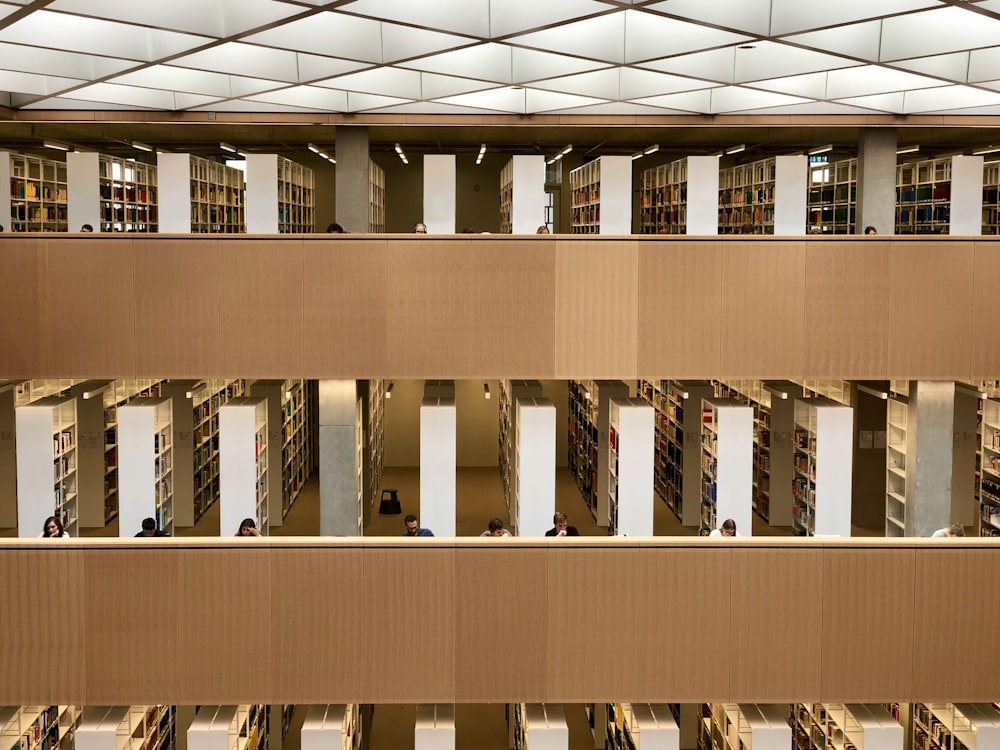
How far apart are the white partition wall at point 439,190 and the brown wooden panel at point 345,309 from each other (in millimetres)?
1855

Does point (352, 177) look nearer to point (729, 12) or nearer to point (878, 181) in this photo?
point (729, 12)

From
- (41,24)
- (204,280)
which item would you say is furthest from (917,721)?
(41,24)

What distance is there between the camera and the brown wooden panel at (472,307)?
7.57 m

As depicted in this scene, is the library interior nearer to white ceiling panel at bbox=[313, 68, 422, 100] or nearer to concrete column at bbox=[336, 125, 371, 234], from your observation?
white ceiling panel at bbox=[313, 68, 422, 100]

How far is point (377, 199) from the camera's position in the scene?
49.3ft

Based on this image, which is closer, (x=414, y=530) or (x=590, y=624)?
(x=590, y=624)

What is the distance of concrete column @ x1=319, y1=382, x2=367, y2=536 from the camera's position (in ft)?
27.1

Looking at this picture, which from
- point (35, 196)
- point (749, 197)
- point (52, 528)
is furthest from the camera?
point (749, 197)

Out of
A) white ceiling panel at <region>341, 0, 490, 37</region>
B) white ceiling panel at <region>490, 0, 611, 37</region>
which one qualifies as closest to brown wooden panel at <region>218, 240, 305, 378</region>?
white ceiling panel at <region>341, 0, 490, 37</region>

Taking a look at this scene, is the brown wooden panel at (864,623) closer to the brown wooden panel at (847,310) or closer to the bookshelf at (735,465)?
the bookshelf at (735,465)

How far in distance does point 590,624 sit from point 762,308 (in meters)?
2.78

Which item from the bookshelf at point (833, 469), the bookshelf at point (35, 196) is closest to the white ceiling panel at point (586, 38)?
the bookshelf at point (833, 469)

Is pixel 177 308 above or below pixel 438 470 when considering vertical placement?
above

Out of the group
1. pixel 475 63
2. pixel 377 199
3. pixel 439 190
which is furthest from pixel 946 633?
pixel 377 199
